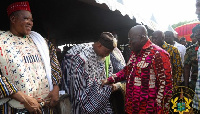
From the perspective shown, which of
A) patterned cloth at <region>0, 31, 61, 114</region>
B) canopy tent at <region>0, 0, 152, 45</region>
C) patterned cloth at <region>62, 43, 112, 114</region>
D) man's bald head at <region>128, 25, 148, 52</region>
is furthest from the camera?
canopy tent at <region>0, 0, 152, 45</region>

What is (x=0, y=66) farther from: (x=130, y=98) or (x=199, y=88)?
(x=199, y=88)

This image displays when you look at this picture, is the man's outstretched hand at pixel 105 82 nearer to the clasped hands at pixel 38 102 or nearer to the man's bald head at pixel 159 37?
the clasped hands at pixel 38 102

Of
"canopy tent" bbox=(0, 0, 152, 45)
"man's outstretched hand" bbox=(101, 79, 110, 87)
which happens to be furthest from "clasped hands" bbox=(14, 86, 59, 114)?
"canopy tent" bbox=(0, 0, 152, 45)

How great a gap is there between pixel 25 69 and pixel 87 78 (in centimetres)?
89

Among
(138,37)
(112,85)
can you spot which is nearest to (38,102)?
Result: (112,85)

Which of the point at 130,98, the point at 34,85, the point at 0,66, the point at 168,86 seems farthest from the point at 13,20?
the point at 168,86

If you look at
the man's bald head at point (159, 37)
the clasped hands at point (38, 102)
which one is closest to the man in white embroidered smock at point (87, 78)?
the clasped hands at point (38, 102)

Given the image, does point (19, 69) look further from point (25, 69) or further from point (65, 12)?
point (65, 12)

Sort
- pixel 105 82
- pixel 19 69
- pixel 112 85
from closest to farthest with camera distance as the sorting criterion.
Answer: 1. pixel 19 69
2. pixel 105 82
3. pixel 112 85

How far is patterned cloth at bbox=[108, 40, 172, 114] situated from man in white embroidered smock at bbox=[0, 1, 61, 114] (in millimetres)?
961

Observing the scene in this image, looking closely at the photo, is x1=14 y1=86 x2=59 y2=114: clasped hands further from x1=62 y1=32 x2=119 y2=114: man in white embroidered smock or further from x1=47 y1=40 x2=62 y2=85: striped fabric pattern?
x1=62 y1=32 x2=119 y2=114: man in white embroidered smock

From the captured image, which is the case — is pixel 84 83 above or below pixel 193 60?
below

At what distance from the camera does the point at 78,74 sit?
91.7 inches

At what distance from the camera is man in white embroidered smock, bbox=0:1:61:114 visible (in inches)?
62.5
